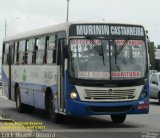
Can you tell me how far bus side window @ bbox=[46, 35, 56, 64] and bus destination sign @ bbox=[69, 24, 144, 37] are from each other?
4.40 feet

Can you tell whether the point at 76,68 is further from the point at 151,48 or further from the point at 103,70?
the point at 151,48

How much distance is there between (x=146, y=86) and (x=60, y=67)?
239cm

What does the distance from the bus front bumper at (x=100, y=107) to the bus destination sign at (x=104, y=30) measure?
1876 mm

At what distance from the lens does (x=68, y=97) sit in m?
15.4

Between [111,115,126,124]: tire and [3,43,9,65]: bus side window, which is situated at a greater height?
[3,43,9,65]: bus side window

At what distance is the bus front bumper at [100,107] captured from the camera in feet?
50.1

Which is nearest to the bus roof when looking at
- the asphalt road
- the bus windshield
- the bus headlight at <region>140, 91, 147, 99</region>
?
the bus windshield

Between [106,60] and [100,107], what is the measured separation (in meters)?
1.26

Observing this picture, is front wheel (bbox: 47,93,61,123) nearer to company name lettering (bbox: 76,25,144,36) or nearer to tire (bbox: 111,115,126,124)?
tire (bbox: 111,115,126,124)

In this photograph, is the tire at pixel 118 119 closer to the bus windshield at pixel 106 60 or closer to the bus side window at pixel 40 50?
the bus windshield at pixel 106 60

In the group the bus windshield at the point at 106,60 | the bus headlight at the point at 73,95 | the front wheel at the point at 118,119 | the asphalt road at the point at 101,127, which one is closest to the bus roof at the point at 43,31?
the bus windshield at the point at 106,60

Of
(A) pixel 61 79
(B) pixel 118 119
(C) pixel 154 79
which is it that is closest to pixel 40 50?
(A) pixel 61 79

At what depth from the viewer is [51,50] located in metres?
17.1

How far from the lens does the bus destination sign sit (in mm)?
15719
